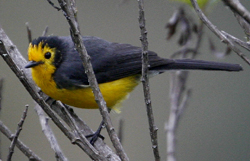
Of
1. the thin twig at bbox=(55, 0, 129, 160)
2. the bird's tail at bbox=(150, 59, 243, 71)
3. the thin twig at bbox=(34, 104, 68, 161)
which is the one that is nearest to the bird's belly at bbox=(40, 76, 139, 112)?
the bird's tail at bbox=(150, 59, 243, 71)

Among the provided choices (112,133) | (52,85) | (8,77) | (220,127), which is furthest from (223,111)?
(112,133)

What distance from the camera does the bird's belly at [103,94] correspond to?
3.72 metres

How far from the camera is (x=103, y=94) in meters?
3.84

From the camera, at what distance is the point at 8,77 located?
6.52m

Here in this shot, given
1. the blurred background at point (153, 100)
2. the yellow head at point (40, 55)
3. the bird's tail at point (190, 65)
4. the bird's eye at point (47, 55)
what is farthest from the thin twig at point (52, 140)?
the blurred background at point (153, 100)

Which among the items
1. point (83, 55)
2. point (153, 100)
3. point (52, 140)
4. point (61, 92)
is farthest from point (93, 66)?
point (153, 100)

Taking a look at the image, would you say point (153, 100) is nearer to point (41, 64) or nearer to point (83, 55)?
point (41, 64)

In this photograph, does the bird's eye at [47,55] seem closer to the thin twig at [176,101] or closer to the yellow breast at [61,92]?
the yellow breast at [61,92]

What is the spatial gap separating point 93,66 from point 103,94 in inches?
12.8

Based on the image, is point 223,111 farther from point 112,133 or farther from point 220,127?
point 112,133

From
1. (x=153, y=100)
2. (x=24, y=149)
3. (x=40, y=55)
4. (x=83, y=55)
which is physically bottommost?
(x=24, y=149)

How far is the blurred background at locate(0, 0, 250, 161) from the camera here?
5992mm

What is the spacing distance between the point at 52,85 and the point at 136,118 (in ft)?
9.16

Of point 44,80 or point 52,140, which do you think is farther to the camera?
point 44,80
